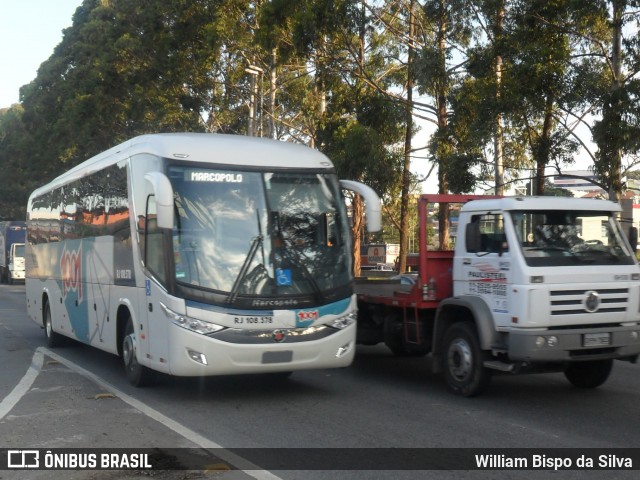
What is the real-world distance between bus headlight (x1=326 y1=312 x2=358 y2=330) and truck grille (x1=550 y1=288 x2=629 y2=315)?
2427 mm

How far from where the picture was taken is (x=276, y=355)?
30.8 feet

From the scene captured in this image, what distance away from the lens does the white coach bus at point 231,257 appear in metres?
9.23

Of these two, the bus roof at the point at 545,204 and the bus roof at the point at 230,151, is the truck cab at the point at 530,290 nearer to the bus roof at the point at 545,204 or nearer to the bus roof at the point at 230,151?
the bus roof at the point at 545,204

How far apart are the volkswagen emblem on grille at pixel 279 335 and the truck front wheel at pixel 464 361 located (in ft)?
6.96

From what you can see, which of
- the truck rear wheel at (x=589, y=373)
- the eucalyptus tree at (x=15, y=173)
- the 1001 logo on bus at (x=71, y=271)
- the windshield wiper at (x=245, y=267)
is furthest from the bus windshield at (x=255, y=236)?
the eucalyptus tree at (x=15, y=173)

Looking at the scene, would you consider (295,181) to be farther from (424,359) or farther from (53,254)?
(53,254)

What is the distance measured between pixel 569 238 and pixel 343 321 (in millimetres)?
2826

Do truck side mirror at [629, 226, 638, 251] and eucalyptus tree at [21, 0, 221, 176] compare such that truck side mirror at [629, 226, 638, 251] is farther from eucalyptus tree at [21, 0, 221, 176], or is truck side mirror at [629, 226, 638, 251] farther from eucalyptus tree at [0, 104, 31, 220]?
eucalyptus tree at [0, 104, 31, 220]

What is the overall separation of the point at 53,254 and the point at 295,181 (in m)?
7.50

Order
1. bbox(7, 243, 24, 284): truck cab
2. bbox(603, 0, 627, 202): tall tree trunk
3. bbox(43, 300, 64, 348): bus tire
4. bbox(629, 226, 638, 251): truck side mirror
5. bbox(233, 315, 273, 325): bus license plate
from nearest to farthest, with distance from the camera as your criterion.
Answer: bbox(233, 315, 273, 325): bus license plate
bbox(629, 226, 638, 251): truck side mirror
bbox(43, 300, 64, 348): bus tire
bbox(603, 0, 627, 202): tall tree trunk
bbox(7, 243, 24, 284): truck cab

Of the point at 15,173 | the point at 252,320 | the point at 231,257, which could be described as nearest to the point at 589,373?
the point at 252,320

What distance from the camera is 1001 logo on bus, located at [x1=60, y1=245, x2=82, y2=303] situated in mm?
13672

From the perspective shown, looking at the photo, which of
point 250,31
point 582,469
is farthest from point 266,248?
point 250,31

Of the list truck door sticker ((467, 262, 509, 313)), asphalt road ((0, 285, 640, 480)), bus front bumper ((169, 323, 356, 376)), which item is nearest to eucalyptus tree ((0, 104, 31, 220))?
asphalt road ((0, 285, 640, 480))
